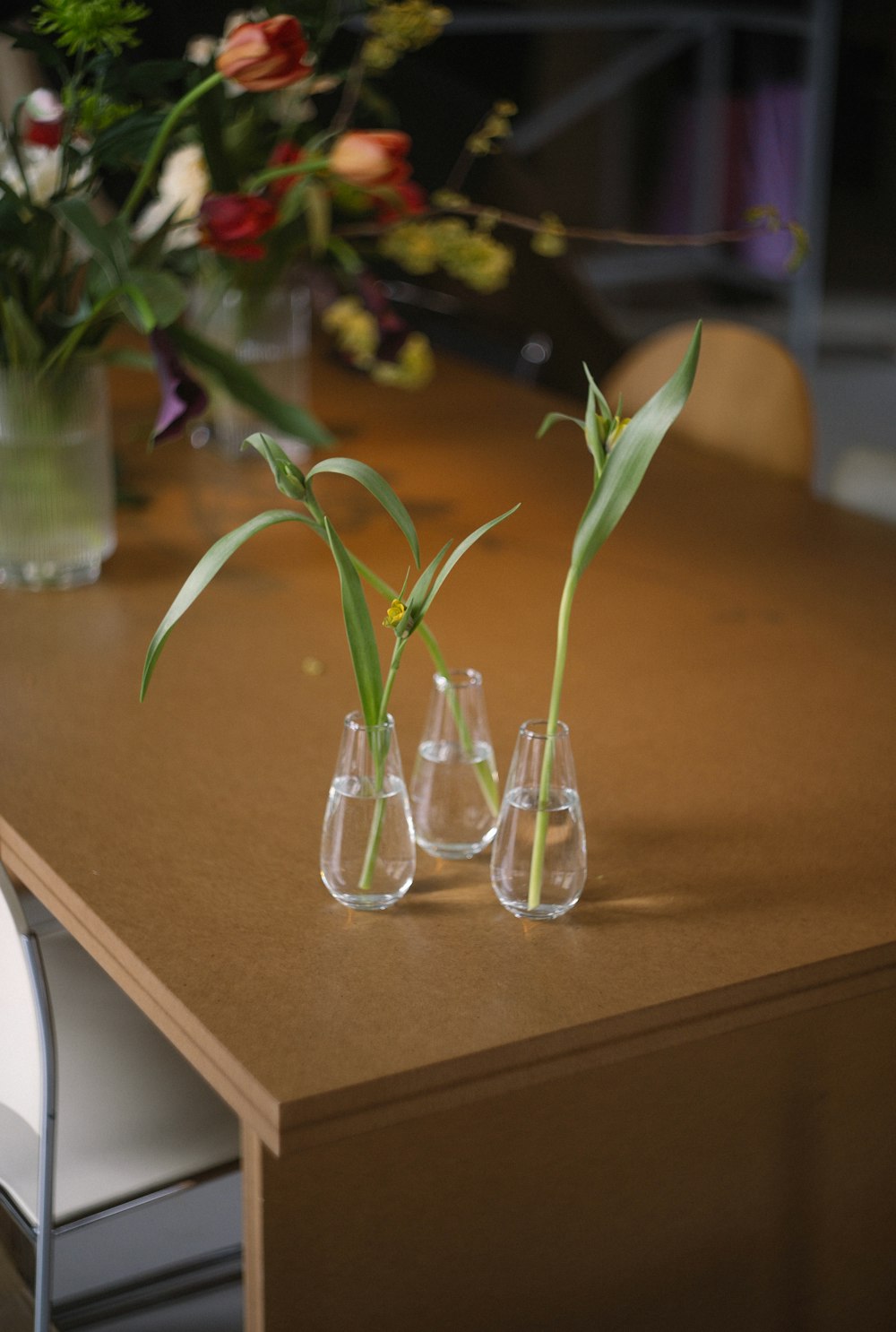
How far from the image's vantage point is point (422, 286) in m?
3.55

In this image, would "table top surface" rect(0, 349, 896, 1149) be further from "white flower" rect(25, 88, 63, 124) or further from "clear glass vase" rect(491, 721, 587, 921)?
"white flower" rect(25, 88, 63, 124)

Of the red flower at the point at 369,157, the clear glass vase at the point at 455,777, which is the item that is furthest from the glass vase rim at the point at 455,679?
the red flower at the point at 369,157

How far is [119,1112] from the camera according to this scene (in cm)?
131

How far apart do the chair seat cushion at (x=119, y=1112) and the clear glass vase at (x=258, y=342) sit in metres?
0.89

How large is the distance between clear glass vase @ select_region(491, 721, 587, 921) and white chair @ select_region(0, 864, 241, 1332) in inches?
13.7

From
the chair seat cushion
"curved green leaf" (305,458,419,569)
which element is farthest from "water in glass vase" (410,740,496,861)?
the chair seat cushion

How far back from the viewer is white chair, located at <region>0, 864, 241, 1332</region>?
117cm

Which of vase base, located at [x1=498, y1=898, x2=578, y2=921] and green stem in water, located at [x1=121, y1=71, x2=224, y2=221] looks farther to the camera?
green stem in water, located at [x1=121, y1=71, x2=224, y2=221]

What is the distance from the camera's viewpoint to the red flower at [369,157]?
1.62 m

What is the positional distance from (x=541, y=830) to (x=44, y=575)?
2.73 ft

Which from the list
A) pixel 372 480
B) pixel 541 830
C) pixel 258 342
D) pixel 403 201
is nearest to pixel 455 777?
pixel 541 830

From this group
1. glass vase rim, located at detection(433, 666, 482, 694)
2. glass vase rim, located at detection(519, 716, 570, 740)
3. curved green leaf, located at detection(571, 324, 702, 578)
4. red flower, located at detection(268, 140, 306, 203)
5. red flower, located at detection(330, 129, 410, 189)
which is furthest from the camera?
red flower, located at detection(268, 140, 306, 203)

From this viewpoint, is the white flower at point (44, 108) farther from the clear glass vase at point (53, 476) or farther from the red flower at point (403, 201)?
the red flower at point (403, 201)

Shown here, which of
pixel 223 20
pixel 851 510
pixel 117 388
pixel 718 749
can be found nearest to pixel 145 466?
pixel 117 388
